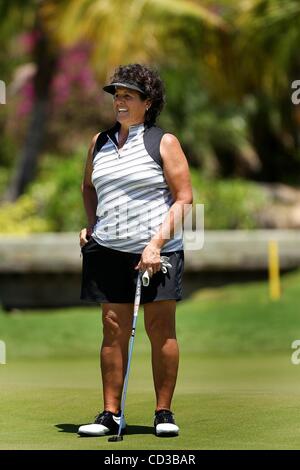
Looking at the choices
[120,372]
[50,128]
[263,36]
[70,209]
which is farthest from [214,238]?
[50,128]

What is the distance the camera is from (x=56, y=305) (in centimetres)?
1576

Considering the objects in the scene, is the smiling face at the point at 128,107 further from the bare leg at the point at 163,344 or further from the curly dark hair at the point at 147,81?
Result: the bare leg at the point at 163,344

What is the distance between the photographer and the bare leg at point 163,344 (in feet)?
20.1

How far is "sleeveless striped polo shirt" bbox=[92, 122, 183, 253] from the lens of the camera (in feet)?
19.9

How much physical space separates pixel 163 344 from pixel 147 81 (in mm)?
1203

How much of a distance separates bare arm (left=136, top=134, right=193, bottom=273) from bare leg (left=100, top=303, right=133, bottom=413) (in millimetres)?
266

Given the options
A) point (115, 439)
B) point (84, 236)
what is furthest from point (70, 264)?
point (115, 439)

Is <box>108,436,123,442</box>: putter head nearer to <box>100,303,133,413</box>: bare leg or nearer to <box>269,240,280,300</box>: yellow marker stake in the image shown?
<box>100,303,133,413</box>: bare leg

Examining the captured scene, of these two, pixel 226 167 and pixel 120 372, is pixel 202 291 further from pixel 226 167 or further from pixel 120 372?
pixel 226 167

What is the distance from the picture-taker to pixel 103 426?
6.02m

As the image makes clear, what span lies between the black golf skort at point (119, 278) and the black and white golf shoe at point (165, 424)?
511mm

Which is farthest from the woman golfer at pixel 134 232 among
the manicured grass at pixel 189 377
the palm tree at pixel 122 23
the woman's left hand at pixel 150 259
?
the palm tree at pixel 122 23

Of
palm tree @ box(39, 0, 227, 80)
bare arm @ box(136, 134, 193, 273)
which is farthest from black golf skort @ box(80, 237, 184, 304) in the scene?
palm tree @ box(39, 0, 227, 80)

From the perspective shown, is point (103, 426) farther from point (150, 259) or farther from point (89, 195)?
point (89, 195)
